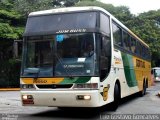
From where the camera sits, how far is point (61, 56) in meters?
11.3

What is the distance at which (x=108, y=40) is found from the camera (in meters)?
Answer: 12.3

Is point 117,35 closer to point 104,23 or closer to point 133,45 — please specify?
point 104,23

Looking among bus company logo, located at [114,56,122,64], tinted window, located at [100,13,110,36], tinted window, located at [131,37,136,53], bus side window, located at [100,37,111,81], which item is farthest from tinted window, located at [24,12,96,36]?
tinted window, located at [131,37,136,53]

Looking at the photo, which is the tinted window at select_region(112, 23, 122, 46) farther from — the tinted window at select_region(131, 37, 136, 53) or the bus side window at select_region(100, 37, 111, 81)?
the tinted window at select_region(131, 37, 136, 53)

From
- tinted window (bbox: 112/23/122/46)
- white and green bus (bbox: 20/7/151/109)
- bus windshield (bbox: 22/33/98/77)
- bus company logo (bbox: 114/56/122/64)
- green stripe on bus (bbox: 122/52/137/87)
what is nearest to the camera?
white and green bus (bbox: 20/7/151/109)

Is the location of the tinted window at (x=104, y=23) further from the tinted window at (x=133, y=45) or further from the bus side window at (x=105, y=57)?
the tinted window at (x=133, y=45)

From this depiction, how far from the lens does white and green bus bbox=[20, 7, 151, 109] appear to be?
10.9 m

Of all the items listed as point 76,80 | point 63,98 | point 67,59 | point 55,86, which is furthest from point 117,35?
point 63,98

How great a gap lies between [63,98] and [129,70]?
5.95 metres

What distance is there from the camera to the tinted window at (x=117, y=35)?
13548 mm

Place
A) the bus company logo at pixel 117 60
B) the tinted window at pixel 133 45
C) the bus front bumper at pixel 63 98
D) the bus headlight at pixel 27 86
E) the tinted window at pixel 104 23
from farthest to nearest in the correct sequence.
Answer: the tinted window at pixel 133 45 < the bus company logo at pixel 117 60 < the tinted window at pixel 104 23 < the bus headlight at pixel 27 86 < the bus front bumper at pixel 63 98

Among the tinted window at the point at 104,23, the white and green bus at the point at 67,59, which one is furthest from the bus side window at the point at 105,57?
the tinted window at the point at 104,23

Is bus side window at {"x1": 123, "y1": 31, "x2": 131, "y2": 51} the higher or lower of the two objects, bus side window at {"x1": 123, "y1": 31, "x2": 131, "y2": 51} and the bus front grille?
the higher

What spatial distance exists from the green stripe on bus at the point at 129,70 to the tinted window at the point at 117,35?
2.43ft
